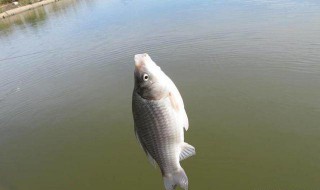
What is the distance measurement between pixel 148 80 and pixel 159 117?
1.10 feet

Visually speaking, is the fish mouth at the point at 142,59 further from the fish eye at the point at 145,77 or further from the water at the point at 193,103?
the water at the point at 193,103

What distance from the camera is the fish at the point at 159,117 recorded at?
2332 mm

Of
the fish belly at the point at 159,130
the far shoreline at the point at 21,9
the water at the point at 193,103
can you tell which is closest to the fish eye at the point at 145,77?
the fish belly at the point at 159,130

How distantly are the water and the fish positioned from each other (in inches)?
145

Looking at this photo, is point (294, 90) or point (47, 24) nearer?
point (294, 90)

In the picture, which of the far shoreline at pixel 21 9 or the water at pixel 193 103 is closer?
the water at pixel 193 103

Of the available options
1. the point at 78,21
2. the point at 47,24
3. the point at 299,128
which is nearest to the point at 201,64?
the point at 299,128

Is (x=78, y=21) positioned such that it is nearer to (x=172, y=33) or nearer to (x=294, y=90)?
(x=172, y=33)

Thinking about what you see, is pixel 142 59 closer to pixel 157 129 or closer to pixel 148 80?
pixel 148 80

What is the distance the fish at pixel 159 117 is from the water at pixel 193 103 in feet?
12.1

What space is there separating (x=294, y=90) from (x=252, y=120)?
63.8 inches

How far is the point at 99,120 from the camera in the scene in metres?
8.71

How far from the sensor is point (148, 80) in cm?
233

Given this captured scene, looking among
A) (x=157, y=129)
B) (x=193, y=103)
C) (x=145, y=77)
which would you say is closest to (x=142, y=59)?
(x=145, y=77)
